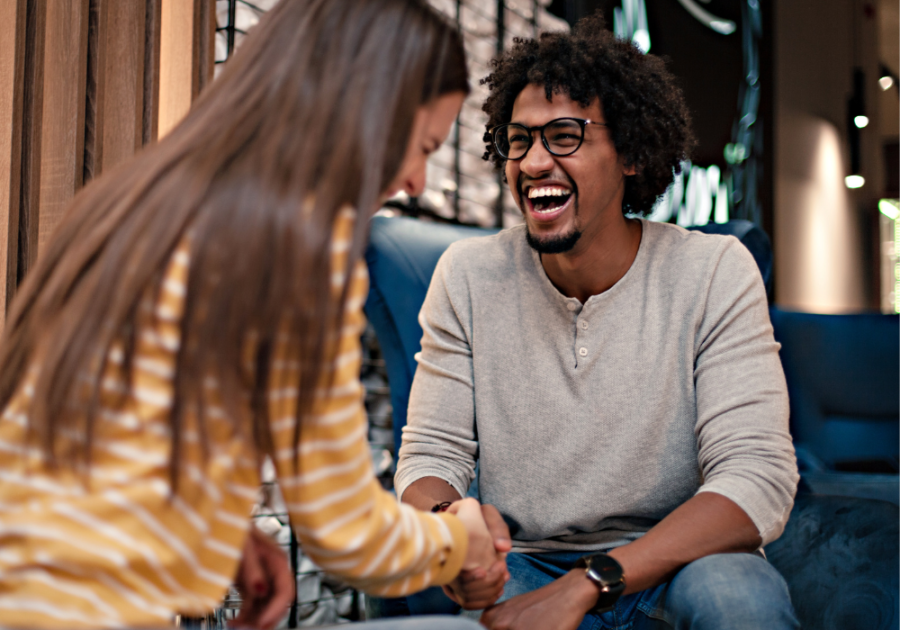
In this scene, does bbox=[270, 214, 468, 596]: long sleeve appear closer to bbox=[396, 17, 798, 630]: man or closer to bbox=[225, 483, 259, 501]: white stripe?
bbox=[225, 483, 259, 501]: white stripe

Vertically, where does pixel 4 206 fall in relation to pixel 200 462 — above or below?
above

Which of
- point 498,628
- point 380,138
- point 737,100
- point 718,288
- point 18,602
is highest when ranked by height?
point 737,100

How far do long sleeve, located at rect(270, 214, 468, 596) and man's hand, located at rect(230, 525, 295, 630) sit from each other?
0.42 feet

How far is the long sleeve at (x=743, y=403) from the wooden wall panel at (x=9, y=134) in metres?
1.20

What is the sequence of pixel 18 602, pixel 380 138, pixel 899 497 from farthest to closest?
pixel 899 497 < pixel 380 138 < pixel 18 602

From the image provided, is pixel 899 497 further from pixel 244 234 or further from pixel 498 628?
pixel 244 234

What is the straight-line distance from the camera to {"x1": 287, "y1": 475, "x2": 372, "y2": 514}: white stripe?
0.66 meters

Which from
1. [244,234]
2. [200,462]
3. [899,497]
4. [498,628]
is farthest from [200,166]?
[899,497]

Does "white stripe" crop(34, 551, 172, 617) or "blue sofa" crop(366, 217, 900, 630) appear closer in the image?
"white stripe" crop(34, 551, 172, 617)

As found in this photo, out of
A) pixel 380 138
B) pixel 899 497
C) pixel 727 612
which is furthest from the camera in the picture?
pixel 899 497

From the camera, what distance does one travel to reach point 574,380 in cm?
137

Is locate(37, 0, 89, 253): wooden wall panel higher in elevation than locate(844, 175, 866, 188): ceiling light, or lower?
lower

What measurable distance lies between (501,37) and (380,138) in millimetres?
2111

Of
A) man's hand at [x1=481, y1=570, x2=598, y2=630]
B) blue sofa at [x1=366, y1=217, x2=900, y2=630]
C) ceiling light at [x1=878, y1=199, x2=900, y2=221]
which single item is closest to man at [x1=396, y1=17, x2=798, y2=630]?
man's hand at [x1=481, y1=570, x2=598, y2=630]
